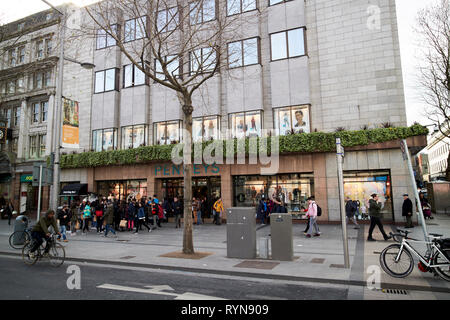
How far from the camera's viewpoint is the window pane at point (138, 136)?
78.0 feet

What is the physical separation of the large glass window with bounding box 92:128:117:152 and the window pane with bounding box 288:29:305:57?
592 inches

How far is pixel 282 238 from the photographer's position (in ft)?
30.0

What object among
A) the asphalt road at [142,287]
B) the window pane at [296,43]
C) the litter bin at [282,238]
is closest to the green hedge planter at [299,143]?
the window pane at [296,43]

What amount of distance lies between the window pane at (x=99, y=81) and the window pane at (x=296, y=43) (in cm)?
1558

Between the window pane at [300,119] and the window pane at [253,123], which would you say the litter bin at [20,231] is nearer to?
the window pane at [253,123]

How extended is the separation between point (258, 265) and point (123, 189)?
18159 millimetres

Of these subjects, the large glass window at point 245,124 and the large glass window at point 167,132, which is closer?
the large glass window at point 245,124

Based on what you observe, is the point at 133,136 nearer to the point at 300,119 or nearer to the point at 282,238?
the point at 300,119

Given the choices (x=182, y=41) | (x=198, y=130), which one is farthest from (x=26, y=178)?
(x=182, y=41)

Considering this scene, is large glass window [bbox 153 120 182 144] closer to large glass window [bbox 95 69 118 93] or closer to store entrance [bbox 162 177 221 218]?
store entrance [bbox 162 177 221 218]

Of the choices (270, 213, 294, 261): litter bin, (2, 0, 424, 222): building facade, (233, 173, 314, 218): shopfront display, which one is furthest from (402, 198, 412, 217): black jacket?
(270, 213, 294, 261): litter bin

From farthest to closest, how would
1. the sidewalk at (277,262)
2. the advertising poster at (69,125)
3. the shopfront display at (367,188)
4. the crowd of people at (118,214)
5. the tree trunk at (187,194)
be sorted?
1. the shopfront display at (367,188)
2. the crowd of people at (118,214)
3. the advertising poster at (69,125)
4. the tree trunk at (187,194)
5. the sidewalk at (277,262)
